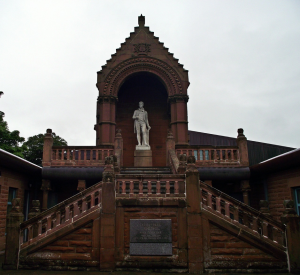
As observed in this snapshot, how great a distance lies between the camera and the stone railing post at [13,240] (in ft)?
27.2

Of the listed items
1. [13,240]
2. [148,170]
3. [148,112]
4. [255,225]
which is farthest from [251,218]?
[148,112]

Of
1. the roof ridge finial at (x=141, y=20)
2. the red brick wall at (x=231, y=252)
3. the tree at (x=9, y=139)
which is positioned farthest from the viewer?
the tree at (x=9, y=139)

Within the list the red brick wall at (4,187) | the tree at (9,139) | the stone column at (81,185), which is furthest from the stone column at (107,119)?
the tree at (9,139)

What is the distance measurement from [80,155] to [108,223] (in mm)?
5786

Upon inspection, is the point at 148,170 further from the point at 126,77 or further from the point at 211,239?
the point at 126,77

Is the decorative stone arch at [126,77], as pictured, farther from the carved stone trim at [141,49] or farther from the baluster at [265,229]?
the baluster at [265,229]

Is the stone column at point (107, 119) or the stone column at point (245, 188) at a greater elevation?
the stone column at point (107, 119)

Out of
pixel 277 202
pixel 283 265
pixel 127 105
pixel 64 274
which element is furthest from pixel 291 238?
pixel 127 105

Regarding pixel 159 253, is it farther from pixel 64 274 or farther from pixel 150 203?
pixel 64 274

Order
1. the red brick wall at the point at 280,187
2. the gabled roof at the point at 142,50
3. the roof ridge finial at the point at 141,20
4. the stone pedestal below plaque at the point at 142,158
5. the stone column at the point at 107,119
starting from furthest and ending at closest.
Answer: the roof ridge finial at the point at 141,20 < the gabled roof at the point at 142,50 < the stone column at the point at 107,119 < the stone pedestal below plaque at the point at 142,158 < the red brick wall at the point at 280,187

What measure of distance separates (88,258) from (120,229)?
115 cm

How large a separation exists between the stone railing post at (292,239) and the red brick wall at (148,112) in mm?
10083

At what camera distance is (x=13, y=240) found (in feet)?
27.7

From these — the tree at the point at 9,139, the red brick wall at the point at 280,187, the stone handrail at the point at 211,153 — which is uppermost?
the tree at the point at 9,139
